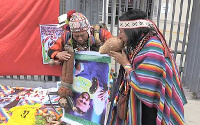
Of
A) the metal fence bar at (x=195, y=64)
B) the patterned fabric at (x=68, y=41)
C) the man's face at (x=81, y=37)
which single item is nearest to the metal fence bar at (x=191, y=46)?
the metal fence bar at (x=195, y=64)

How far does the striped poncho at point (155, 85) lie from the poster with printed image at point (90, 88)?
3.07 feet

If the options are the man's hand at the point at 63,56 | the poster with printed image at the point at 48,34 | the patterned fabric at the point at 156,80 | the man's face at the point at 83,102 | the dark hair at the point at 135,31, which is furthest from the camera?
the poster with printed image at the point at 48,34

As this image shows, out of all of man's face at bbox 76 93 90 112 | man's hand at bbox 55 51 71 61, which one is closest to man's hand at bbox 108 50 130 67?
man's hand at bbox 55 51 71 61

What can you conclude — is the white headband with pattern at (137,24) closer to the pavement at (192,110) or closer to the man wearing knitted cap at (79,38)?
the man wearing knitted cap at (79,38)

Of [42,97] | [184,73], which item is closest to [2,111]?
[42,97]

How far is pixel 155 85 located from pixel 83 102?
57.1 inches

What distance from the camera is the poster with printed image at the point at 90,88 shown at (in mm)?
2691

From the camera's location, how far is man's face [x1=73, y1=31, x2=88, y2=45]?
2.66 meters

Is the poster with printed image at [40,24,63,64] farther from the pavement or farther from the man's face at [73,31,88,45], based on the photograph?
the pavement

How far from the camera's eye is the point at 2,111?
3.53 meters

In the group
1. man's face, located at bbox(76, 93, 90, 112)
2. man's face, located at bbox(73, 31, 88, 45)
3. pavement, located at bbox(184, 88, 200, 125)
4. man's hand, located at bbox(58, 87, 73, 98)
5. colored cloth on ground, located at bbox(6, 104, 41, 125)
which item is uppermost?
man's face, located at bbox(73, 31, 88, 45)

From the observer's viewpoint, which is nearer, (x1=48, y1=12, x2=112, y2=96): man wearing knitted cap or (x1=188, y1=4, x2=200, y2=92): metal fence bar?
(x1=48, y1=12, x2=112, y2=96): man wearing knitted cap

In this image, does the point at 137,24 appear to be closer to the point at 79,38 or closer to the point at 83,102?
the point at 79,38

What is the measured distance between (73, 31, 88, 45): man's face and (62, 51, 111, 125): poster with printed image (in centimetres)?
14
